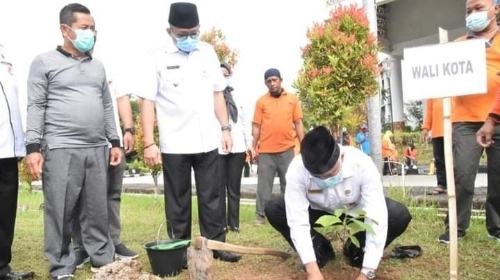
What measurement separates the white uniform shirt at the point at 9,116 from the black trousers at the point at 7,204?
8cm

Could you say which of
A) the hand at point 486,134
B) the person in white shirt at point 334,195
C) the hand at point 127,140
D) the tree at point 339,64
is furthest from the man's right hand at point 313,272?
the tree at point 339,64

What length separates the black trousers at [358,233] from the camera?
313cm

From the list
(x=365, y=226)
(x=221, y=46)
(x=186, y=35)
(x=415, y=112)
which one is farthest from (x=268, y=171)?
(x=415, y=112)

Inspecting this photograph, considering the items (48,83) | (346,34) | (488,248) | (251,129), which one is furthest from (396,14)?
(48,83)

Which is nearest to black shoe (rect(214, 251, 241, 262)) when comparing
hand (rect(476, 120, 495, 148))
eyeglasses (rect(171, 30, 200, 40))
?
eyeglasses (rect(171, 30, 200, 40))

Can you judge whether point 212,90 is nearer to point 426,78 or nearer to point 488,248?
point 426,78

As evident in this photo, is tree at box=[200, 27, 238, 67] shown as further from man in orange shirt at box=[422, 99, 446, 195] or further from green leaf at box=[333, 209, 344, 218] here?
green leaf at box=[333, 209, 344, 218]

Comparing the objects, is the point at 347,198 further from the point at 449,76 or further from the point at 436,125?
the point at 436,125

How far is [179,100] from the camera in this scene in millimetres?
3496

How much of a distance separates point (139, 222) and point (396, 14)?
1074cm

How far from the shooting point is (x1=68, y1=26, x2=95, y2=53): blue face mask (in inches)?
131

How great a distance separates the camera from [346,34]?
19.8 ft

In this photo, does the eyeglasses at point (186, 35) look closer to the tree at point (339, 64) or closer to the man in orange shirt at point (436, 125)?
the man in orange shirt at point (436, 125)

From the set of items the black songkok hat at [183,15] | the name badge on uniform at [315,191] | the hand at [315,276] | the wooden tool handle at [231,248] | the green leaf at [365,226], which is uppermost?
the black songkok hat at [183,15]
